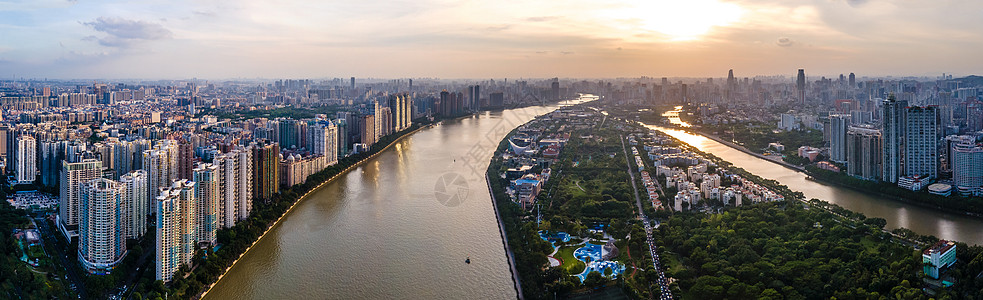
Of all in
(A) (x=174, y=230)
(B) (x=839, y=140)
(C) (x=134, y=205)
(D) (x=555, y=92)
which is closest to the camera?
(A) (x=174, y=230)

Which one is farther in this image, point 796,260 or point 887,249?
point 887,249

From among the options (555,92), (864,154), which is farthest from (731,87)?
(864,154)

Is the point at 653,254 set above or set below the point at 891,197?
below

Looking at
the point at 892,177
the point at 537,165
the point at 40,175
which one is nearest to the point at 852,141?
the point at 892,177

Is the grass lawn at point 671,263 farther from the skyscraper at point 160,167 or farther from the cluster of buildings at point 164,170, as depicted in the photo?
the skyscraper at point 160,167

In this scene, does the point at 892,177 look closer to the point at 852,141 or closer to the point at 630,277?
the point at 852,141

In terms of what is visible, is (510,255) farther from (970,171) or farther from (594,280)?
(970,171)
